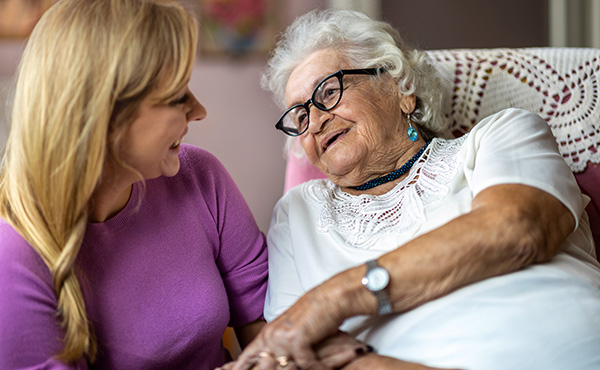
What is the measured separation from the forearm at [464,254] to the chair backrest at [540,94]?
23.9 inches

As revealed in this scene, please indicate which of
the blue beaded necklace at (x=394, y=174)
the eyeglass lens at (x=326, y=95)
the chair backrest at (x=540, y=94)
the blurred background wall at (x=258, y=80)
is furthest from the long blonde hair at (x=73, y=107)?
the blurred background wall at (x=258, y=80)

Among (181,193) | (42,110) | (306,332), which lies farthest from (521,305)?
(42,110)

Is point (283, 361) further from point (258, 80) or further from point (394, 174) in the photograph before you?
point (258, 80)

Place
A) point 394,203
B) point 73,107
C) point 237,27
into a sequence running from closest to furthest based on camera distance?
point 73,107, point 394,203, point 237,27

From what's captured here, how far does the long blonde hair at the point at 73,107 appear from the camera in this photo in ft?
3.63

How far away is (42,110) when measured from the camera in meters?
1.11

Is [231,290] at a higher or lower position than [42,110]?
lower

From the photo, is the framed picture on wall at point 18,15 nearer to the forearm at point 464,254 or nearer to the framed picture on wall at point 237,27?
Answer: the framed picture on wall at point 237,27

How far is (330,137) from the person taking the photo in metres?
1.58

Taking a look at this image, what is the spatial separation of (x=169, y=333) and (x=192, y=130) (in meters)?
1.59

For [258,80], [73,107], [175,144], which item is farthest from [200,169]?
[258,80]

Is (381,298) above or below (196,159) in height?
below

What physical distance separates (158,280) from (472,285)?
27.3 inches

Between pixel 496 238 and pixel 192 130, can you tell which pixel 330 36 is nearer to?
pixel 496 238
